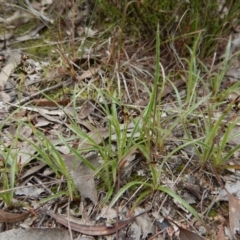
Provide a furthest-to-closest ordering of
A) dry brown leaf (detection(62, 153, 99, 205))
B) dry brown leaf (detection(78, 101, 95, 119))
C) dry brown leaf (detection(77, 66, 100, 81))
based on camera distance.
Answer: dry brown leaf (detection(77, 66, 100, 81))
dry brown leaf (detection(78, 101, 95, 119))
dry brown leaf (detection(62, 153, 99, 205))

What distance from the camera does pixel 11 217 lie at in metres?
1.53

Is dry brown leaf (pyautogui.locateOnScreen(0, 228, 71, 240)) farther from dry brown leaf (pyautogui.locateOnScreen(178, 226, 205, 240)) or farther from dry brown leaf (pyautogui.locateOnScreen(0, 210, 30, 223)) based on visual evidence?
dry brown leaf (pyautogui.locateOnScreen(178, 226, 205, 240))

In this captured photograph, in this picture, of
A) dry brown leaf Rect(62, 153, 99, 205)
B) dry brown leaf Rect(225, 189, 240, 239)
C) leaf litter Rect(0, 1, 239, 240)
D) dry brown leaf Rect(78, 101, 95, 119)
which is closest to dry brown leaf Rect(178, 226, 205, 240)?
leaf litter Rect(0, 1, 239, 240)

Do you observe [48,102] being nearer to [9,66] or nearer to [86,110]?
[86,110]

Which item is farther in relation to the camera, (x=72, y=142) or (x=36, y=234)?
(x=72, y=142)

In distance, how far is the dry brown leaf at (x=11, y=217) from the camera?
152 cm

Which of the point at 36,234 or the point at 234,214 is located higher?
the point at 234,214

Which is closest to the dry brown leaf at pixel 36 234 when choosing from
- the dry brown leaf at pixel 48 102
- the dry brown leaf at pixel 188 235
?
the dry brown leaf at pixel 188 235

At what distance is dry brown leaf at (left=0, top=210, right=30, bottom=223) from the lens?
1.52 m

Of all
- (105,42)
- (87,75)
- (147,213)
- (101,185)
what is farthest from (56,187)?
(105,42)

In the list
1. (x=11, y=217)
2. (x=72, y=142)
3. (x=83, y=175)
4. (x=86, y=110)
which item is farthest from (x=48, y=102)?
(x=11, y=217)

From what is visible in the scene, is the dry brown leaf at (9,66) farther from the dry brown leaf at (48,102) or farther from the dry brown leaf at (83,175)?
the dry brown leaf at (83,175)

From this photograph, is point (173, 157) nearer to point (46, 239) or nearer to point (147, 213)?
point (147, 213)

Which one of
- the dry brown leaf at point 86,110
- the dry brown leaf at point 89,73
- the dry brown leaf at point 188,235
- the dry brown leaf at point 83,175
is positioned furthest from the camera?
the dry brown leaf at point 89,73
